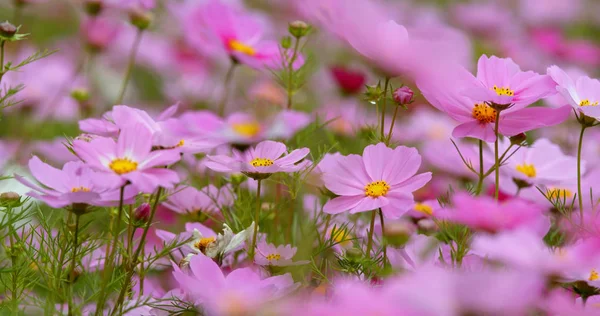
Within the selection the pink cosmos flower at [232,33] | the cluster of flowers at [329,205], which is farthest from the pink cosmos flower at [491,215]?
the pink cosmos flower at [232,33]

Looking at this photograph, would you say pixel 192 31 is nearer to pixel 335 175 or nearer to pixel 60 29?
pixel 335 175

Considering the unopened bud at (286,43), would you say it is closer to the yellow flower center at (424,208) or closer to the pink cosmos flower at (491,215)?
the yellow flower center at (424,208)

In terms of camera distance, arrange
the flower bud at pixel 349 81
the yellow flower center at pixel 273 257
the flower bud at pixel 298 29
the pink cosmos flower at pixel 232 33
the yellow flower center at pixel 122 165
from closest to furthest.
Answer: the yellow flower center at pixel 122 165, the yellow flower center at pixel 273 257, the flower bud at pixel 298 29, the pink cosmos flower at pixel 232 33, the flower bud at pixel 349 81

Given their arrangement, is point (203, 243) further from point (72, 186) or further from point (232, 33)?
point (232, 33)

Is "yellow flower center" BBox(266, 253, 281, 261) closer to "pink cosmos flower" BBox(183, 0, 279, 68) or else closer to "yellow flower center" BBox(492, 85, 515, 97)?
"yellow flower center" BBox(492, 85, 515, 97)

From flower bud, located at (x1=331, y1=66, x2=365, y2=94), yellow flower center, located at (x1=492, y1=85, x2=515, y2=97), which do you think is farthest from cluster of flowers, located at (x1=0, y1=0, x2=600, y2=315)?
flower bud, located at (x1=331, y1=66, x2=365, y2=94)

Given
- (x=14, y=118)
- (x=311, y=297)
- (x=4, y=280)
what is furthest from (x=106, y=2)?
(x=311, y=297)
